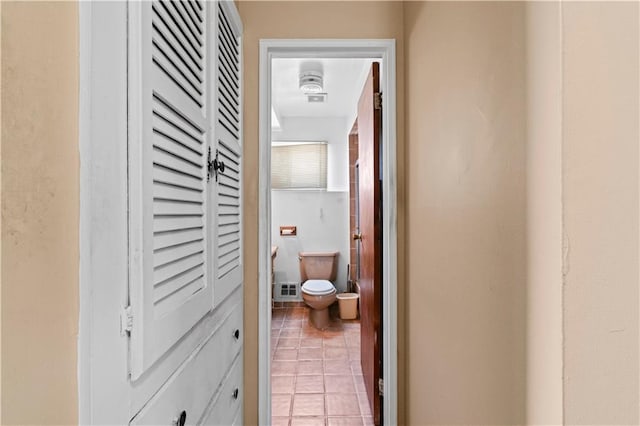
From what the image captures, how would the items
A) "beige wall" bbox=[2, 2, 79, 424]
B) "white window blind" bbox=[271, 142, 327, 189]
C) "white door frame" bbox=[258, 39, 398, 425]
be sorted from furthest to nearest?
"white window blind" bbox=[271, 142, 327, 189] → "white door frame" bbox=[258, 39, 398, 425] → "beige wall" bbox=[2, 2, 79, 424]

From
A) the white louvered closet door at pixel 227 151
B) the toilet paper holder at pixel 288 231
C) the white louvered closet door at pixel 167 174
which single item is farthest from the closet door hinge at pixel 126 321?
the toilet paper holder at pixel 288 231

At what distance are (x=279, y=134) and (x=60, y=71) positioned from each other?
13.0ft

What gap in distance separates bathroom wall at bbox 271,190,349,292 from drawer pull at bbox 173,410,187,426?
138 inches

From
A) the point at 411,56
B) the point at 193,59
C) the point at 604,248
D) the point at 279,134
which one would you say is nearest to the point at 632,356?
the point at 604,248

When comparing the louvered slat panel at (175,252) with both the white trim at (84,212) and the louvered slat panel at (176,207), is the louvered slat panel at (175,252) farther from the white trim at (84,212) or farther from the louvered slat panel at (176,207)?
the white trim at (84,212)

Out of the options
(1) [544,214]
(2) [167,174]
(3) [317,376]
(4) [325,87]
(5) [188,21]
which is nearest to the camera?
(1) [544,214]

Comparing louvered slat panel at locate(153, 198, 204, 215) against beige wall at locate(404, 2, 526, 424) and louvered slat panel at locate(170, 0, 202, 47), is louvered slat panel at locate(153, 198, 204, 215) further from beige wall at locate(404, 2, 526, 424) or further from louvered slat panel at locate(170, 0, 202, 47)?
beige wall at locate(404, 2, 526, 424)

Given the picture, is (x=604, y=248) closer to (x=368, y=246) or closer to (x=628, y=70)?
(x=628, y=70)

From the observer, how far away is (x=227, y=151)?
137 centimetres

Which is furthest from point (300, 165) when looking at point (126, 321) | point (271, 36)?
point (126, 321)

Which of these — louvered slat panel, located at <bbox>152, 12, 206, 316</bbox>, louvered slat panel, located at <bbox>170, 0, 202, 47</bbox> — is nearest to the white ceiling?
louvered slat panel, located at <bbox>170, 0, 202, 47</bbox>

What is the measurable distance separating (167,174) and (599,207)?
860 millimetres

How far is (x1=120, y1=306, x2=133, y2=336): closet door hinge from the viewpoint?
0.63 m

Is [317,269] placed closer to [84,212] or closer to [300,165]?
[300,165]
